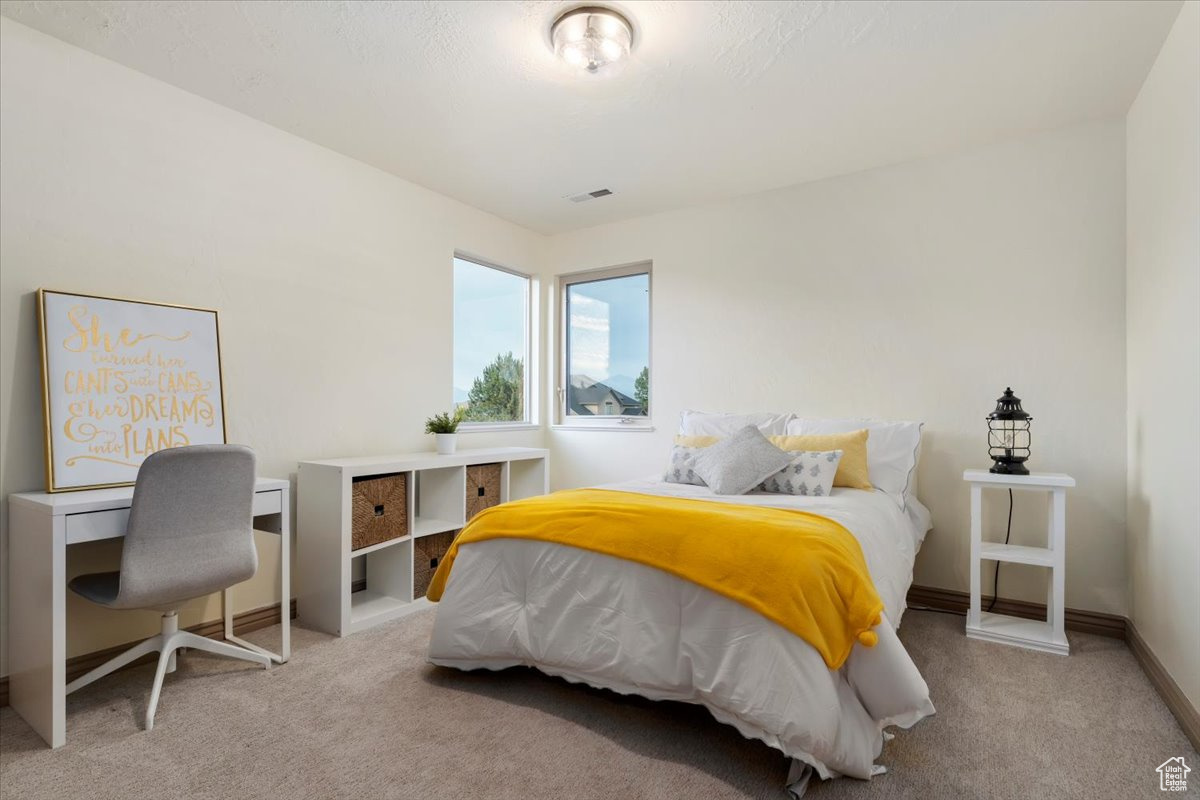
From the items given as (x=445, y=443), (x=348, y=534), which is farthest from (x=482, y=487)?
(x=348, y=534)

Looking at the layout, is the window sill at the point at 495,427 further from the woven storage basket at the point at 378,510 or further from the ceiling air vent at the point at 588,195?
the ceiling air vent at the point at 588,195

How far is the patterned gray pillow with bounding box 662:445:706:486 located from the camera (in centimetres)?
315

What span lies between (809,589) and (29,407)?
2.79m

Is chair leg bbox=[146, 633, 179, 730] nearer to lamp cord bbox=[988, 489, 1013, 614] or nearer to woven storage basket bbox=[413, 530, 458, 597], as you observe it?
woven storage basket bbox=[413, 530, 458, 597]

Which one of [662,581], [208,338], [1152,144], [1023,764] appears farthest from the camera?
[208,338]

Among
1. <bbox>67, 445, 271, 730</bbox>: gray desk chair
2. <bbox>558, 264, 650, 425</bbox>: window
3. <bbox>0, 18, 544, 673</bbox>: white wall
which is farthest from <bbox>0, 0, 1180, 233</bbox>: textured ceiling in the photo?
<bbox>67, 445, 271, 730</bbox>: gray desk chair

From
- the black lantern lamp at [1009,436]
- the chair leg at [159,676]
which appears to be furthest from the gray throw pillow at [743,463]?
the chair leg at [159,676]

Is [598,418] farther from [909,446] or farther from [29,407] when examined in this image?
[29,407]

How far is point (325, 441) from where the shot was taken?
10.6 ft

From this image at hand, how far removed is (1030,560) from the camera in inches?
105

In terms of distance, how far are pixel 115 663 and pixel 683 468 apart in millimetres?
2465

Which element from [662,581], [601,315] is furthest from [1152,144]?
[601,315]

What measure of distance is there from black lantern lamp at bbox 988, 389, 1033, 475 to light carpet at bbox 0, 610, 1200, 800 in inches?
33.1

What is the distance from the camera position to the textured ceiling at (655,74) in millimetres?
2145
